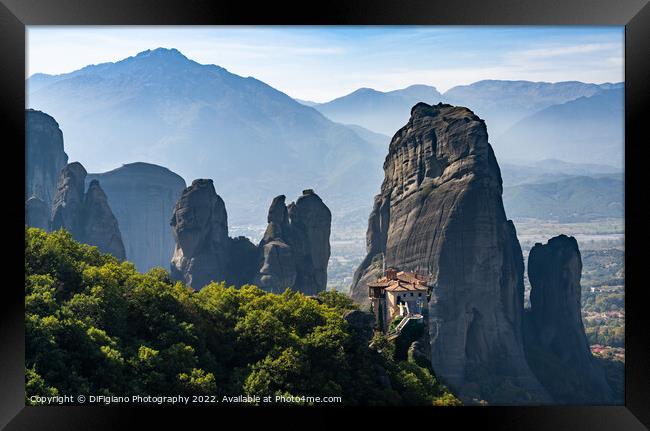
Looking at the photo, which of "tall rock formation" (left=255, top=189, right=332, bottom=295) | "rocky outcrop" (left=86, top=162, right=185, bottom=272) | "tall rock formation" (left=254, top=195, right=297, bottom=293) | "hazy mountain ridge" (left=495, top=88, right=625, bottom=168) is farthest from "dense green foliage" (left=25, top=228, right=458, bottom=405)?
"hazy mountain ridge" (left=495, top=88, right=625, bottom=168)

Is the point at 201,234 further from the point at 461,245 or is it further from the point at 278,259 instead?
the point at 461,245

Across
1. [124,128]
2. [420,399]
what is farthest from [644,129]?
[124,128]

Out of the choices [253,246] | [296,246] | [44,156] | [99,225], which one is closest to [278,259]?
[296,246]

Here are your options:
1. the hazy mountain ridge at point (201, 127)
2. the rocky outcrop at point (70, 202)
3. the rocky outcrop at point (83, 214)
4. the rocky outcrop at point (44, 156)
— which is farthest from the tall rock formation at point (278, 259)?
the hazy mountain ridge at point (201, 127)

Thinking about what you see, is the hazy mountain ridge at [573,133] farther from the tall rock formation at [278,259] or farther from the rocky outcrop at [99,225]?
the rocky outcrop at [99,225]

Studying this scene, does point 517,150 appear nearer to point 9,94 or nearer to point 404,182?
point 404,182

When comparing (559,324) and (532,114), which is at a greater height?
(532,114)
